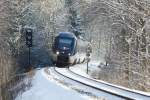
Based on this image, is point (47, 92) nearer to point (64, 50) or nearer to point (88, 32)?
point (64, 50)

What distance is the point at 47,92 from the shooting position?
17047 millimetres

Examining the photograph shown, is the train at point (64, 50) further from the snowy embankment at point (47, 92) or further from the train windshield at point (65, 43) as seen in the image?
the snowy embankment at point (47, 92)

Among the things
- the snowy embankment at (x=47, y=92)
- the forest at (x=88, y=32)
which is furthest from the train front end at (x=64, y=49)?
the snowy embankment at (x=47, y=92)

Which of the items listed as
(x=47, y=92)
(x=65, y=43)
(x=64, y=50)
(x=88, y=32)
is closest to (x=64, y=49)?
(x=64, y=50)

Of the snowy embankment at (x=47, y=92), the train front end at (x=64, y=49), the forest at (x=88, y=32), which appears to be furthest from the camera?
the train front end at (x=64, y=49)

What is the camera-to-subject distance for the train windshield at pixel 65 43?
35531 mm

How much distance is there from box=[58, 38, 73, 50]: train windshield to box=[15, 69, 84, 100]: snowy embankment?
562 inches

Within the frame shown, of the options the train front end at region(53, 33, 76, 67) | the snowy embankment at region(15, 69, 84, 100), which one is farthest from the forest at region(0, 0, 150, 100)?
the snowy embankment at region(15, 69, 84, 100)

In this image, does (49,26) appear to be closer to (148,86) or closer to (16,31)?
(16,31)

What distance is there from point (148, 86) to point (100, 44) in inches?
2171

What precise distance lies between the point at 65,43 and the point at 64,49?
1.89 feet

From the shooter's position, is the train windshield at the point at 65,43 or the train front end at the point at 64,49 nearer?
the train front end at the point at 64,49

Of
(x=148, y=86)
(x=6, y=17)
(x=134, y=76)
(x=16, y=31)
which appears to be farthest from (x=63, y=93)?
(x=16, y=31)

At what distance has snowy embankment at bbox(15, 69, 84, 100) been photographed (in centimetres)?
1537
